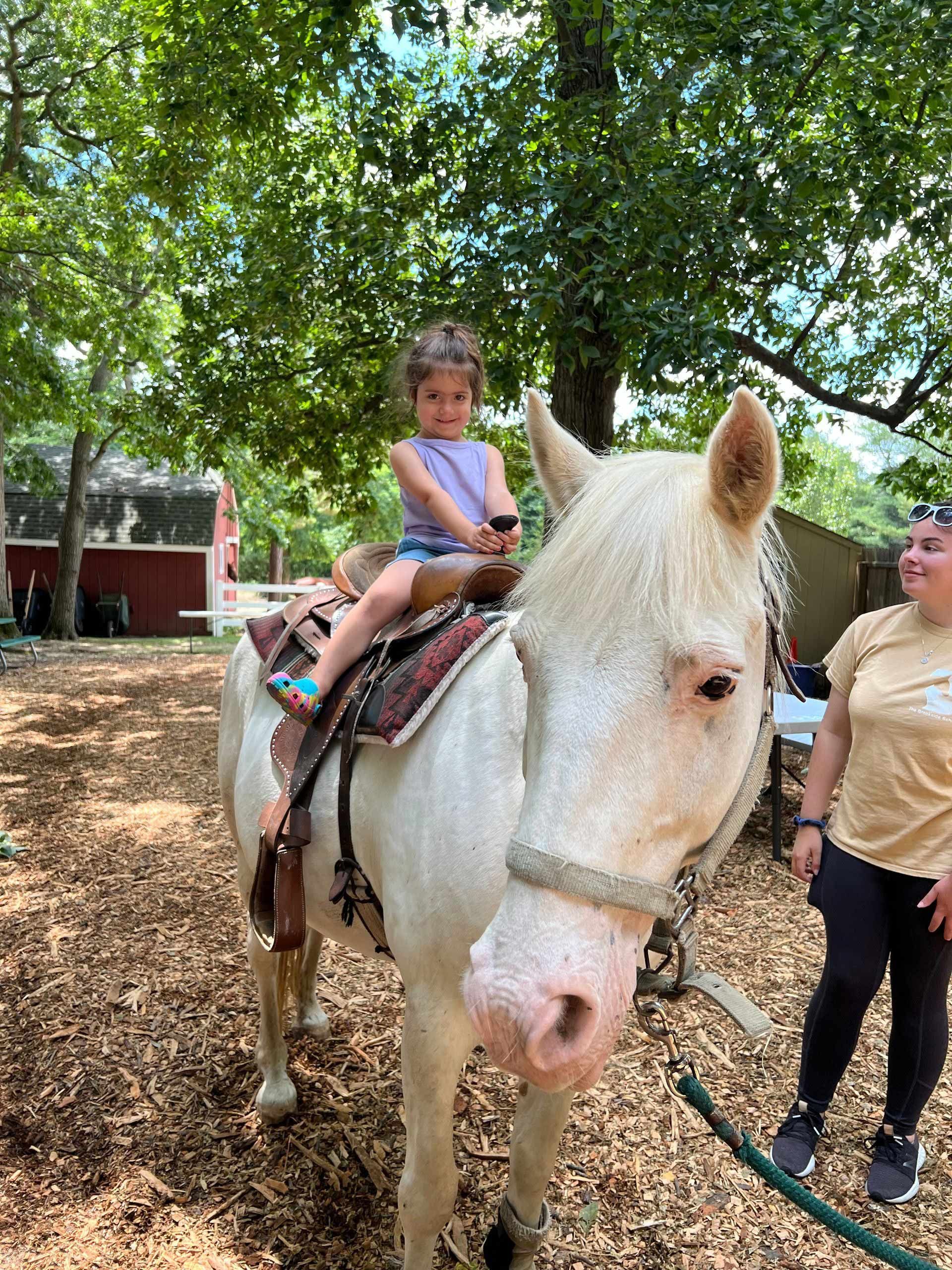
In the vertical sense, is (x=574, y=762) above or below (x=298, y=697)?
A: above

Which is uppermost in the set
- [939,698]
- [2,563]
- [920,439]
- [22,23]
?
[22,23]

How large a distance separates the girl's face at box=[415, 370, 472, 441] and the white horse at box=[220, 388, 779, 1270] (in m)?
1.01

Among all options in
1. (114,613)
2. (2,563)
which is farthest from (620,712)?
(114,613)

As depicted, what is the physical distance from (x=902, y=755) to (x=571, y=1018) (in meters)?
1.89

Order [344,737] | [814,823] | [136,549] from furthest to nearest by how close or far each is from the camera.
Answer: [136,549], [814,823], [344,737]

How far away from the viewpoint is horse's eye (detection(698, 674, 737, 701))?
1.19 m

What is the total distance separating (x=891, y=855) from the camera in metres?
2.49

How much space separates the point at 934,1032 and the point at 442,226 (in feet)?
19.7

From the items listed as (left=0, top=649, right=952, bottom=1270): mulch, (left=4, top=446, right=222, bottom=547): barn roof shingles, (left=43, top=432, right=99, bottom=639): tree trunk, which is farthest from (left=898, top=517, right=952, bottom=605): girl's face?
(left=4, top=446, right=222, bottom=547): barn roof shingles

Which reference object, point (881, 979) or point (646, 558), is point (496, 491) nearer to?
point (646, 558)

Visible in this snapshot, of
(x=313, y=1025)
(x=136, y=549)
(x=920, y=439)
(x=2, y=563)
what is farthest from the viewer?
(x=136, y=549)

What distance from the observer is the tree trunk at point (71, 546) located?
17297mm

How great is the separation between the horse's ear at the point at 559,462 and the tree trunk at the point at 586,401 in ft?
15.0

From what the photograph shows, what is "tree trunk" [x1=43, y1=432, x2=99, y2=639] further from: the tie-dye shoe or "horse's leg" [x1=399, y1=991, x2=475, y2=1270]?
"horse's leg" [x1=399, y1=991, x2=475, y2=1270]
